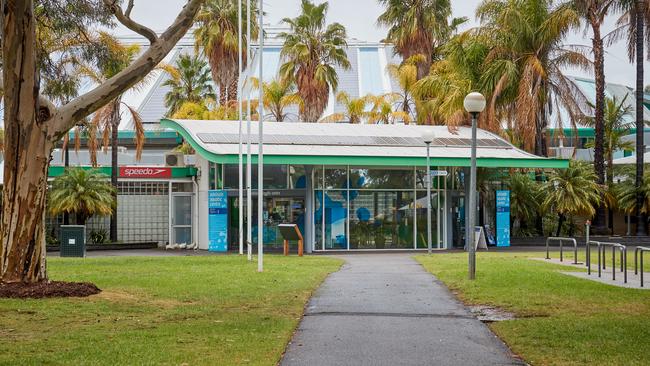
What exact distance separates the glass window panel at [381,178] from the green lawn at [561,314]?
41.1 feet

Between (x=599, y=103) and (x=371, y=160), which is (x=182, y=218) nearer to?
(x=371, y=160)

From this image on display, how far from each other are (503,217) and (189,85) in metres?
23.8

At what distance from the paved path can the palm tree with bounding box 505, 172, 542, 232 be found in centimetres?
2159

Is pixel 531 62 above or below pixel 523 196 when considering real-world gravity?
above

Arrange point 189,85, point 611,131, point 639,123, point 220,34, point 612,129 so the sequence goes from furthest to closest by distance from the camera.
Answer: point 189,85
point 220,34
point 612,129
point 611,131
point 639,123

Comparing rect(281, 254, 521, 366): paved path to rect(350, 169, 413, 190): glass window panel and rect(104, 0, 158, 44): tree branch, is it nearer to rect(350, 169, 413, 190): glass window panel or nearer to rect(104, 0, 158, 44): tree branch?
rect(104, 0, 158, 44): tree branch

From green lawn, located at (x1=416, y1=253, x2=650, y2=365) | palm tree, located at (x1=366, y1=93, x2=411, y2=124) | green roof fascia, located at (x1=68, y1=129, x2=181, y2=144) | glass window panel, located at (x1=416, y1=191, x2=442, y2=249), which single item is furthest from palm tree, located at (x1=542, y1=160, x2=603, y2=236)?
green roof fascia, located at (x1=68, y1=129, x2=181, y2=144)

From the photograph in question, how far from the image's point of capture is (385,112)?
49125 mm

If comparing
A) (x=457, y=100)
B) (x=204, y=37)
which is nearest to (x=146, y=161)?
(x=204, y=37)

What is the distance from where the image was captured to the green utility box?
27.9 meters

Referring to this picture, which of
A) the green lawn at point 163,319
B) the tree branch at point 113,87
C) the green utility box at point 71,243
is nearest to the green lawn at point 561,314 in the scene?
the green lawn at point 163,319

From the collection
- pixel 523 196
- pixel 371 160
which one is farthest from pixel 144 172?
pixel 523 196

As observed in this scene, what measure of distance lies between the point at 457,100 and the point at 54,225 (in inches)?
704

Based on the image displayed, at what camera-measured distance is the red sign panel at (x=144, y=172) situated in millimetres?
35800
